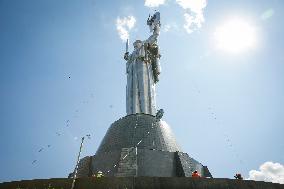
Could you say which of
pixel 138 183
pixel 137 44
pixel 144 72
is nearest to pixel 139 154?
pixel 138 183

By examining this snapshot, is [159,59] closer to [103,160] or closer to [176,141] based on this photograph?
[176,141]

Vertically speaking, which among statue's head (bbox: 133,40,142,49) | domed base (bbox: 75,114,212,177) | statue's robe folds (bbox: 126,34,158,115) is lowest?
domed base (bbox: 75,114,212,177)

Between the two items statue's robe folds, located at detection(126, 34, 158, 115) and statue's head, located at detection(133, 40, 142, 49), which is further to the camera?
statue's head, located at detection(133, 40, 142, 49)

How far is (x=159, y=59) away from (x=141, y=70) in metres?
3.70

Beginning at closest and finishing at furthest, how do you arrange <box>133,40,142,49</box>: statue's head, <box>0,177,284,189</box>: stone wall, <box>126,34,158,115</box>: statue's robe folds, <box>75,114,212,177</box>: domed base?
<box>0,177,284,189</box>: stone wall → <box>75,114,212,177</box>: domed base → <box>126,34,158,115</box>: statue's robe folds → <box>133,40,142,49</box>: statue's head

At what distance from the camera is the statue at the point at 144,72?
2845 centimetres

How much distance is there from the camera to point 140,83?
2991 centimetres

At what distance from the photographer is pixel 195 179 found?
553 inches

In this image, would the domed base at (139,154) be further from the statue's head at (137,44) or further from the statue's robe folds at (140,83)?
the statue's head at (137,44)

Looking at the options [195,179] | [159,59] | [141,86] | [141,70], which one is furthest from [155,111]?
[195,179]

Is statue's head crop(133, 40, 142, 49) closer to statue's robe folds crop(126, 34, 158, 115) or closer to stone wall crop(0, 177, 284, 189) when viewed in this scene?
statue's robe folds crop(126, 34, 158, 115)

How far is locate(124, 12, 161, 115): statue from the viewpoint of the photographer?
93.4ft

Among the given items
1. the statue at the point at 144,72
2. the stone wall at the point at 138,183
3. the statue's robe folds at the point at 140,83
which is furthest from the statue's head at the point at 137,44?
the stone wall at the point at 138,183

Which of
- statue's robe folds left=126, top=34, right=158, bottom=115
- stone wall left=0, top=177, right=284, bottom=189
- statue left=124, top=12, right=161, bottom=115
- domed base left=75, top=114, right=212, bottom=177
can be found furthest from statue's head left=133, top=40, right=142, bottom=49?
stone wall left=0, top=177, right=284, bottom=189
